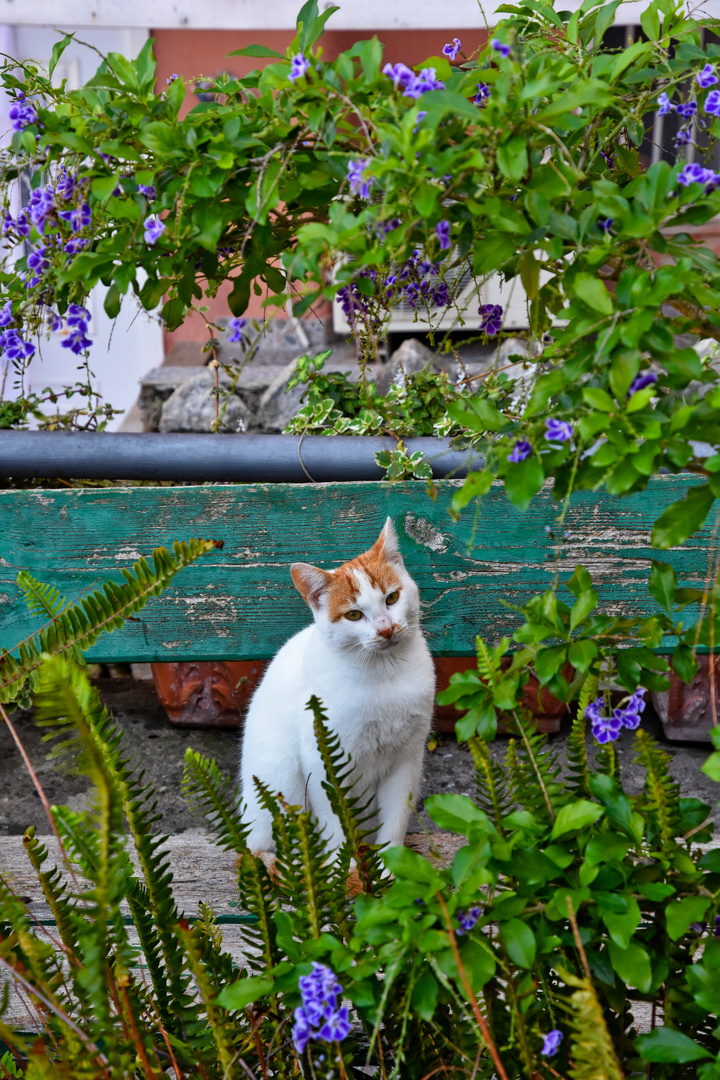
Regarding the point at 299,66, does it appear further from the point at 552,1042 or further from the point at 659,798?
the point at 552,1042

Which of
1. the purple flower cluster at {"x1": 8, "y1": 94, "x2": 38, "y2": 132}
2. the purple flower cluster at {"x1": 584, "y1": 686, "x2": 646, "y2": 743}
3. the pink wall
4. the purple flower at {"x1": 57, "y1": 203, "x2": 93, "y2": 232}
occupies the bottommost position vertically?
the purple flower cluster at {"x1": 584, "y1": 686, "x2": 646, "y2": 743}

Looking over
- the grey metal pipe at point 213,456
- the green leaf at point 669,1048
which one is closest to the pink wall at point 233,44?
the grey metal pipe at point 213,456

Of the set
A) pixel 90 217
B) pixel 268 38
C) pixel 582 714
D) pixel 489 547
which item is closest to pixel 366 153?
pixel 90 217

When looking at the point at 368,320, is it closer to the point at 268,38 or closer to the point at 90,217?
the point at 90,217

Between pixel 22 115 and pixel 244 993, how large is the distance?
942 mm

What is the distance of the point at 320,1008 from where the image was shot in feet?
2.49

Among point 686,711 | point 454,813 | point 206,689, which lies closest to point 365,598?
point 454,813

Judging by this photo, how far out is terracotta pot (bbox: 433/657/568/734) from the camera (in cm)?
227

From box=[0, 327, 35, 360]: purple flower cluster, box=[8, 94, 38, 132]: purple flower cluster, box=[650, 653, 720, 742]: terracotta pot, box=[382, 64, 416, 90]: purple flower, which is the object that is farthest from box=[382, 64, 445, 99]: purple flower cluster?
box=[650, 653, 720, 742]: terracotta pot

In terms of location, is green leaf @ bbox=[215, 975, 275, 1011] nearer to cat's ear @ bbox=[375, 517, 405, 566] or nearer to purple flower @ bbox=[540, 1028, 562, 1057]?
purple flower @ bbox=[540, 1028, 562, 1057]

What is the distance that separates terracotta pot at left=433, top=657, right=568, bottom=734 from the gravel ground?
0.20ft

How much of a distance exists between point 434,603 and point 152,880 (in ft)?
2.86

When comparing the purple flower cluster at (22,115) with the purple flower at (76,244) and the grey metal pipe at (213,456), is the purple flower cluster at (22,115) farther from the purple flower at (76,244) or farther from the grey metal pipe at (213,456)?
the grey metal pipe at (213,456)

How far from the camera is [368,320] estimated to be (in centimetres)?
168
